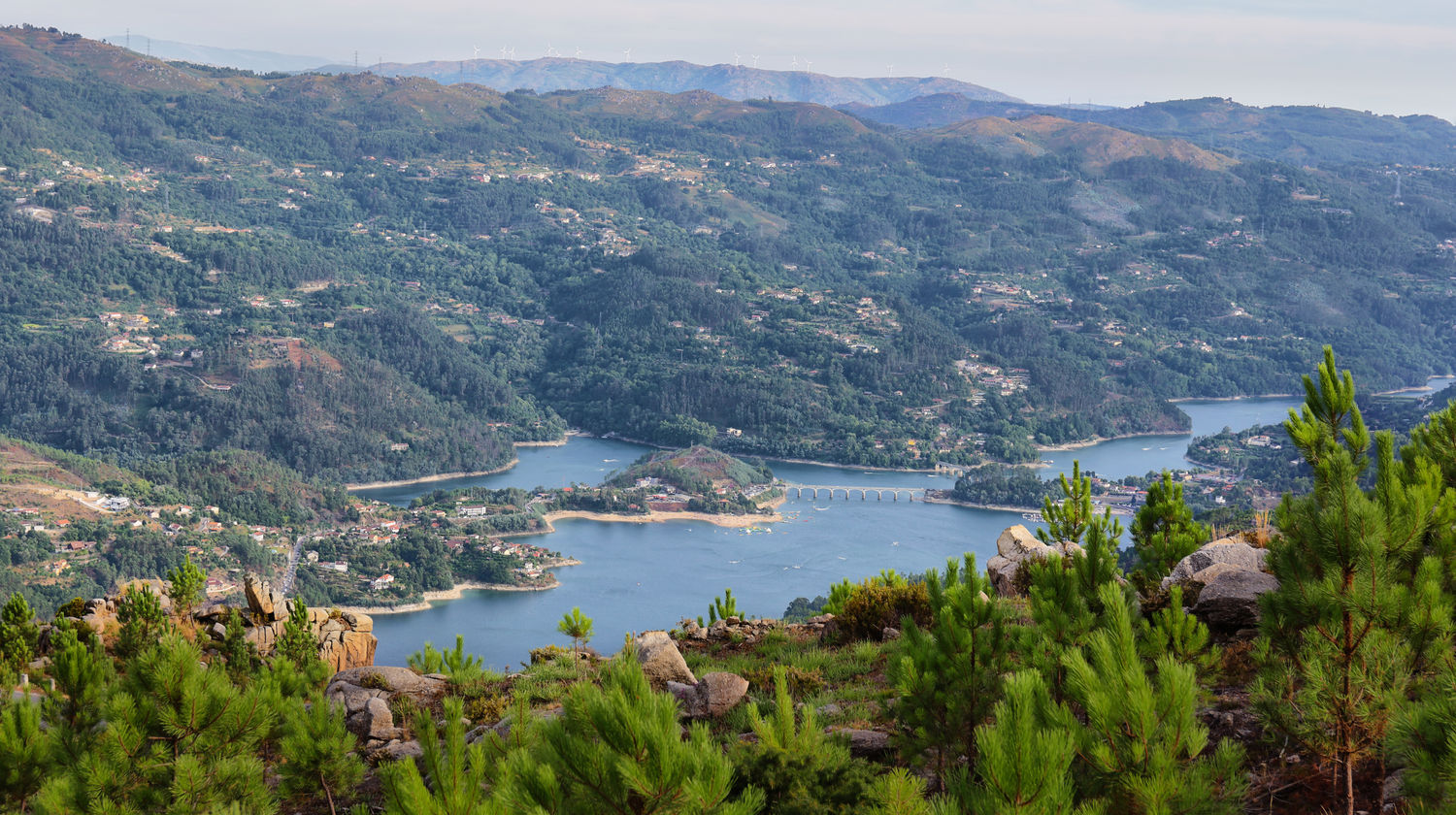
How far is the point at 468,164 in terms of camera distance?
134 meters

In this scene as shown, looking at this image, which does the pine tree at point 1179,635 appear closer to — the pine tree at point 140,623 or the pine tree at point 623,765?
the pine tree at point 623,765

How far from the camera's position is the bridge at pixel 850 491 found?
63.5 metres

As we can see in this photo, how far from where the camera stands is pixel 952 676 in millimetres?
5051

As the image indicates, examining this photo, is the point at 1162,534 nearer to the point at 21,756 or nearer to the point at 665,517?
the point at 21,756

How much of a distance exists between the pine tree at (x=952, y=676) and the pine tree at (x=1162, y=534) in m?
2.42

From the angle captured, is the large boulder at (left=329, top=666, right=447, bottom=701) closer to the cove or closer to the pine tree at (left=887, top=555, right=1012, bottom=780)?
the pine tree at (left=887, top=555, right=1012, bottom=780)

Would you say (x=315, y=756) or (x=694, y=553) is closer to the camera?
(x=315, y=756)

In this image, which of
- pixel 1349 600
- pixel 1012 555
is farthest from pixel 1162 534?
pixel 1349 600

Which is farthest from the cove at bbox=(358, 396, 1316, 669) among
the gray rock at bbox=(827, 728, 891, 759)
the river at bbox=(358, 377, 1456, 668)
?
the gray rock at bbox=(827, 728, 891, 759)

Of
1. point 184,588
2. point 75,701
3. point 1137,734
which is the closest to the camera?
point 1137,734

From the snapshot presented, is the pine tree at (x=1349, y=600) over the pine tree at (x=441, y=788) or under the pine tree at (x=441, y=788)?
over

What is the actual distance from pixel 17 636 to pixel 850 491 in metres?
57.0

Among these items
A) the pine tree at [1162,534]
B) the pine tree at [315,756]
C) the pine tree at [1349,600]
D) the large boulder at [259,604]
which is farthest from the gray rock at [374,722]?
the pine tree at [1349,600]

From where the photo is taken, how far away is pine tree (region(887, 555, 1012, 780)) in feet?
16.4
